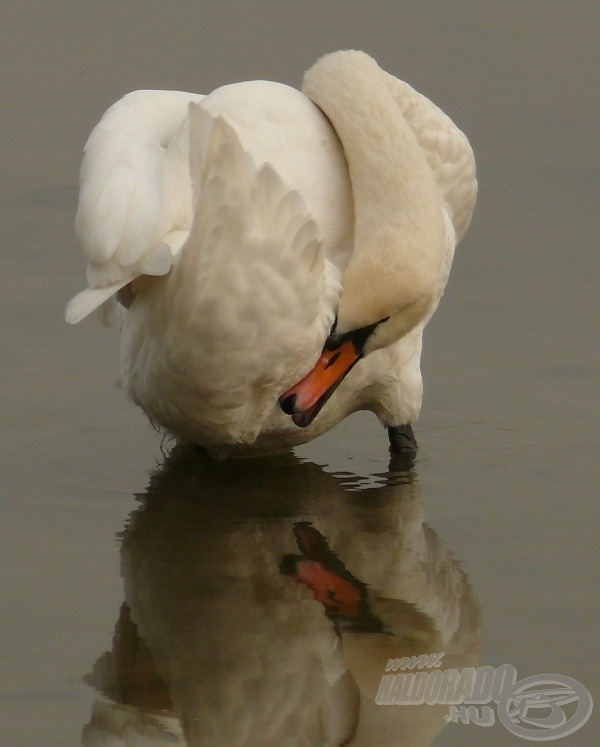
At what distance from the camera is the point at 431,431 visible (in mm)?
7066

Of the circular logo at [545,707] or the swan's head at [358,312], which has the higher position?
the swan's head at [358,312]

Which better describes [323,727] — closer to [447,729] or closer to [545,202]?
[447,729]

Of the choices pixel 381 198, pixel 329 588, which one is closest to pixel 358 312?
pixel 381 198

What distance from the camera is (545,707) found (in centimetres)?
477

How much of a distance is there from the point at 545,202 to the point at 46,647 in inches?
199

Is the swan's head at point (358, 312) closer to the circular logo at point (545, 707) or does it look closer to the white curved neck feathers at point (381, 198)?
the white curved neck feathers at point (381, 198)

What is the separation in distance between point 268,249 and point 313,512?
1.06 meters

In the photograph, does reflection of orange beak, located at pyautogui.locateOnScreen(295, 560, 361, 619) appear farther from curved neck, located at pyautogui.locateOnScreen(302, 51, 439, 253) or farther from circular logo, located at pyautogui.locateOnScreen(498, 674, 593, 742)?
A: curved neck, located at pyautogui.locateOnScreen(302, 51, 439, 253)

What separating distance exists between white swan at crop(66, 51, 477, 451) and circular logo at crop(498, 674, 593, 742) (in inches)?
53.5

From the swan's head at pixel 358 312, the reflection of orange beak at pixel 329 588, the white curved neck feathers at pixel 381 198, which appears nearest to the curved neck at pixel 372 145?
the white curved neck feathers at pixel 381 198

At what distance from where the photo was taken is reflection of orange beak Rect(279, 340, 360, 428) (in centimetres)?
588

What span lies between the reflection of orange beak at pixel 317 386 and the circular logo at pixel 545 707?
134cm

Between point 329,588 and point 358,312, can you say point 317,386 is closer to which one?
point 358,312

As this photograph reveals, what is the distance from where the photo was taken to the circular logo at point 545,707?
4699 mm
